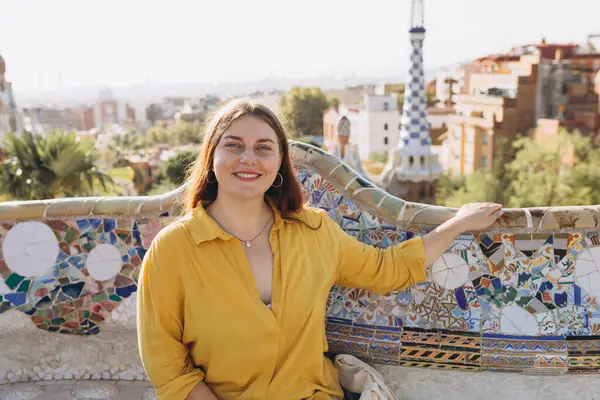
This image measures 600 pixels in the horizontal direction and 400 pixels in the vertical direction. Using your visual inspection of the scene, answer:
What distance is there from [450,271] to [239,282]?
80cm

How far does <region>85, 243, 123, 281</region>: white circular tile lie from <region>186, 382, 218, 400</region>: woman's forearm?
0.89m

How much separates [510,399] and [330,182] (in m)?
0.96

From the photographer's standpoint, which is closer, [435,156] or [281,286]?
[281,286]

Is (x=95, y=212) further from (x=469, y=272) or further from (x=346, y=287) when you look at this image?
(x=469, y=272)

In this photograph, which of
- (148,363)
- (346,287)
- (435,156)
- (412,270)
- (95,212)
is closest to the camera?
(148,363)

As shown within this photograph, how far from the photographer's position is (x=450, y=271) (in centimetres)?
228

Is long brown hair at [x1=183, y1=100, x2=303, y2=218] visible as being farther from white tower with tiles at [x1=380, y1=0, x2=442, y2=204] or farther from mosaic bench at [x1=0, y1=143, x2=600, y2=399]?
white tower with tiles at [x1=380, y1=0, x2=442, y2=204]

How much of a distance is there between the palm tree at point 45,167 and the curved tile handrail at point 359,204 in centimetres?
891

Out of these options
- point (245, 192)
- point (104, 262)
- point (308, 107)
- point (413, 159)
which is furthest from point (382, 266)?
point (308, 107)

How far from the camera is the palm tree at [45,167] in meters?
11.1

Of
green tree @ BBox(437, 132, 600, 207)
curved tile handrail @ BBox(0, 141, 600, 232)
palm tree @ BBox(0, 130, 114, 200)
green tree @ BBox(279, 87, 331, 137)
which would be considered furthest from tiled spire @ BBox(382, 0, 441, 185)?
green tree @ BBox(279, 87, 331, 137)

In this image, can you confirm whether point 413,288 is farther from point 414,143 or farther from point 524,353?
point 414,143

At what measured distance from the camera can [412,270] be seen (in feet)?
7.12

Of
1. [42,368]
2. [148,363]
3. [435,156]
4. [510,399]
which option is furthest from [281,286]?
[435,156]
